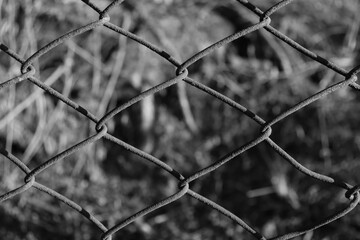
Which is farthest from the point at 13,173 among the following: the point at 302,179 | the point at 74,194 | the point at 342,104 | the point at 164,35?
the point at 342,104

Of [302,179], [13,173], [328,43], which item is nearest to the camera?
[13,173]

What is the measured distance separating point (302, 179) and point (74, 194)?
2.41 feet

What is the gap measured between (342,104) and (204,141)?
1.61 feet

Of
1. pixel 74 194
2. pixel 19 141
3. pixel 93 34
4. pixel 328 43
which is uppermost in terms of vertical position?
pixel 328 43

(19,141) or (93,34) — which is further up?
(93,34)

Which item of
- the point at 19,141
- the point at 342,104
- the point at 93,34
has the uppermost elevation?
the point at 93,34

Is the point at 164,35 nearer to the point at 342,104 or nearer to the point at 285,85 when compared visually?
the point at 285,85

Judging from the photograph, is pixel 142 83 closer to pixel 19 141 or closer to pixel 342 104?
pixel 19 141

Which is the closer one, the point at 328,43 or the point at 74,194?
the point at 74,194

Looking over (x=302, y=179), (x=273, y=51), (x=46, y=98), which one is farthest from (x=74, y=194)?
(x=273, y=51)

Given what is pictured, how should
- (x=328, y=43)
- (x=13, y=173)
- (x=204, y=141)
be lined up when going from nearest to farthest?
1. (x=13, y=173)
2. (x=204, y=141)
3. (x=328, y=43)

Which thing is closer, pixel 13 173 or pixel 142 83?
pixel 13 173

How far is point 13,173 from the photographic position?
189 centimetres

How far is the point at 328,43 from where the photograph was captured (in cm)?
238
